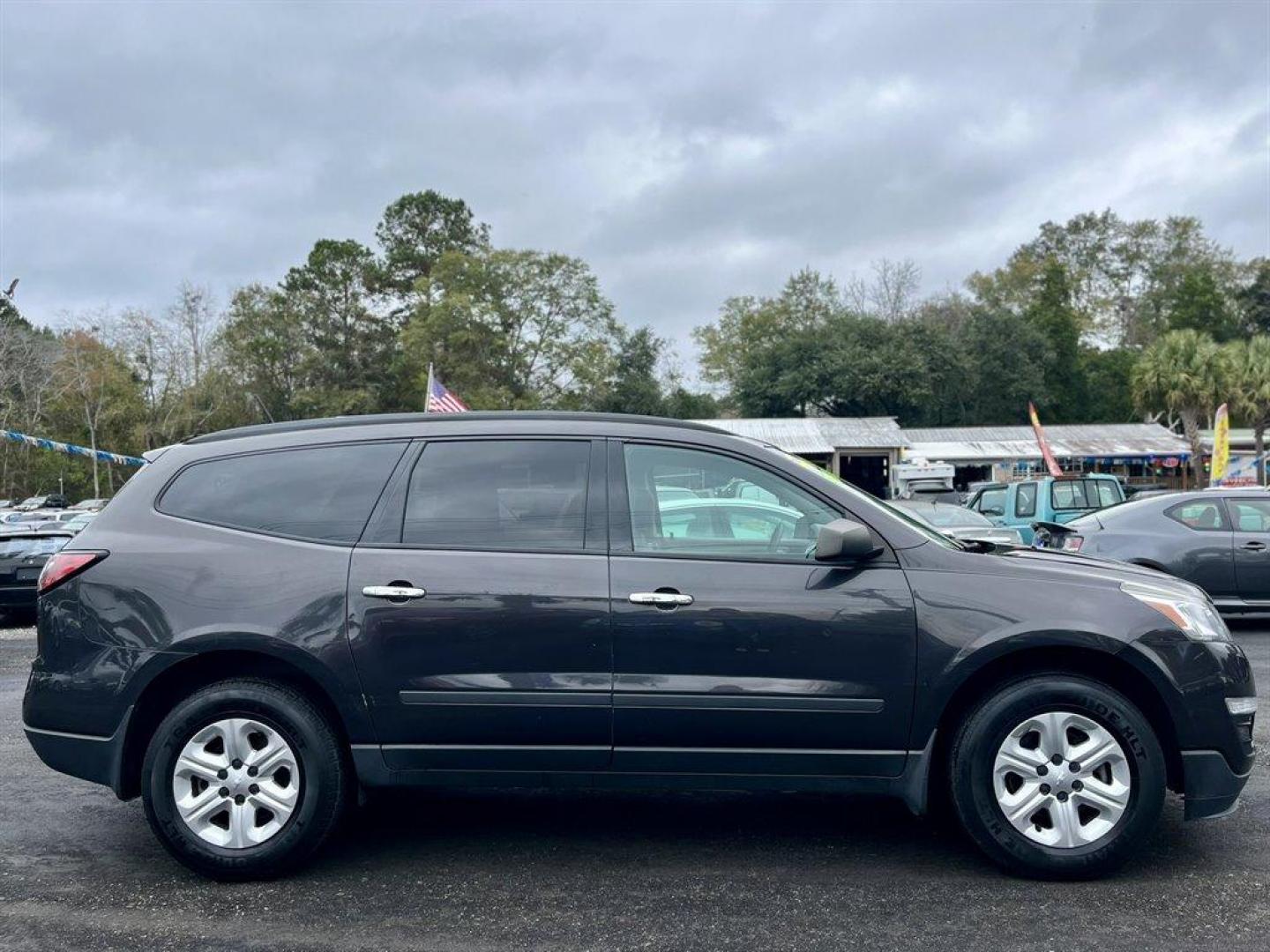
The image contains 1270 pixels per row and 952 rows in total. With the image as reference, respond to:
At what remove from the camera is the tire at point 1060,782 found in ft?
13.5

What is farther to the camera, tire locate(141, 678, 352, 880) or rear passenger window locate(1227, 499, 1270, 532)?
rear passenger window locate(1227, 499, 1270, 532)

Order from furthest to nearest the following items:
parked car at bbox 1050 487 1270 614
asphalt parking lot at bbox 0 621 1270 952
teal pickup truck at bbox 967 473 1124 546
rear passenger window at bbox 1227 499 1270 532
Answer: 1. teal pickup truck at bbox 967 473 1124 546
2. rear passenger window at bbox 1227 499 1270 532
3. parked car at bbox 1050 487 1270 614
4. asphalt parking lot at bbox 0 621 1270 952

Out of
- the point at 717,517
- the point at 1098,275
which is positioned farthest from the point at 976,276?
the point at 717,517

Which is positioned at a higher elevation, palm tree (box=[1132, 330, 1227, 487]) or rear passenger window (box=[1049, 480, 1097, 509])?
palm tree (box=[1132, 330, 1227, 487])

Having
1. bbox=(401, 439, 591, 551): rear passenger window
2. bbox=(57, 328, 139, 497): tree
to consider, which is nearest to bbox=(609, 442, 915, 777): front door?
bbox=(401, 439, 591, 551): rear passenger window

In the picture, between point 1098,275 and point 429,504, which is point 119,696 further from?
point 1098,275

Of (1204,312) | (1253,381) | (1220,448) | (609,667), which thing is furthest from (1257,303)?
(609,667)

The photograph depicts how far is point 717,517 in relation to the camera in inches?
175

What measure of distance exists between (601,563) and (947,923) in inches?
69.8

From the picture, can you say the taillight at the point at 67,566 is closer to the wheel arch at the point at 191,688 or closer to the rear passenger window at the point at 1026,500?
the wheel arch at the point at 191,688

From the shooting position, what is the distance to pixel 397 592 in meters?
4.23

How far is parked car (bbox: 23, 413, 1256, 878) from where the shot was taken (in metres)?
4.15

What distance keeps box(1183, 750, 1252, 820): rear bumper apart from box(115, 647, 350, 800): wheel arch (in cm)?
325

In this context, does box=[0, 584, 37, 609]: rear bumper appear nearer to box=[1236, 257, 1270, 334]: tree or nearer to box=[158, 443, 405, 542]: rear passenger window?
box=[158, 443, 405, 542]: rear passenger window
